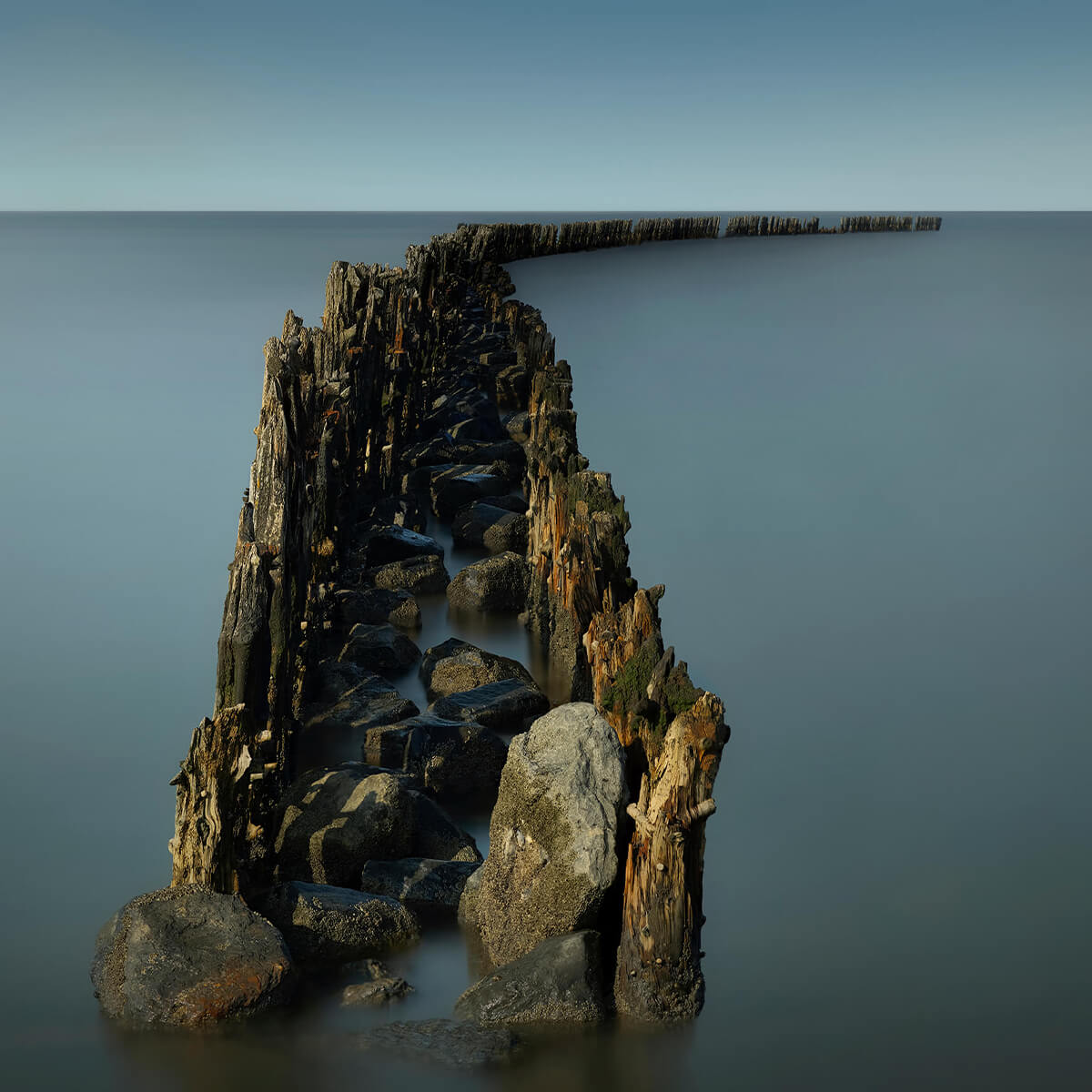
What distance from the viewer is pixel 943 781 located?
750 centimetres

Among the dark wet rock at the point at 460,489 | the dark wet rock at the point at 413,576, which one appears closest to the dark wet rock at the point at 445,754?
the dark wet rock at the point at 413,576

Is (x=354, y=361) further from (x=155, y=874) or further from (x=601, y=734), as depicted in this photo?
(x=601, y=734)

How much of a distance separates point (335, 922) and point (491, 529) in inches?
260

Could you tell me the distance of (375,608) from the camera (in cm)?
907

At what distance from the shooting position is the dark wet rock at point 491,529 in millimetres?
11156

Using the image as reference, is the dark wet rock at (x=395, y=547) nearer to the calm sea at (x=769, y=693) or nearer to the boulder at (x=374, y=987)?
the calm sea at (x=769, y=693)

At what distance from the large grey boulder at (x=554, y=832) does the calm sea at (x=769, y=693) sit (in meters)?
0.35

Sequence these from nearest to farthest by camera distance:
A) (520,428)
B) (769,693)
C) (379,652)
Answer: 1. (379,652)
2. (769,693)
3. (520,428)

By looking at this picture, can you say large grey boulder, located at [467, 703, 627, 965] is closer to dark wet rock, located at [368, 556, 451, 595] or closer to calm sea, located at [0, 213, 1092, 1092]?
calm sea, located at [0, 213, 1092, 1092]

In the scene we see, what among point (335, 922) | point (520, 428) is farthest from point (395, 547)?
point (520, 428)

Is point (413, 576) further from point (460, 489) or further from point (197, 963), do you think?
point (197, 963)

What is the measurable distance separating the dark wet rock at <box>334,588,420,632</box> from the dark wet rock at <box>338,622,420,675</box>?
0.67 metres

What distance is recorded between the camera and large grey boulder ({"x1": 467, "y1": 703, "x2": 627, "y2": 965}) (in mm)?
4605

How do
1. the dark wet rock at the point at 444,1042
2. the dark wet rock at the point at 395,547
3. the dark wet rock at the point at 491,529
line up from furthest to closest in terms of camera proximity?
the dark wet rock at the point at 491,529 < the dark wet rock at the point at 395,547 < the dark wet rock at the point at 444,1042
